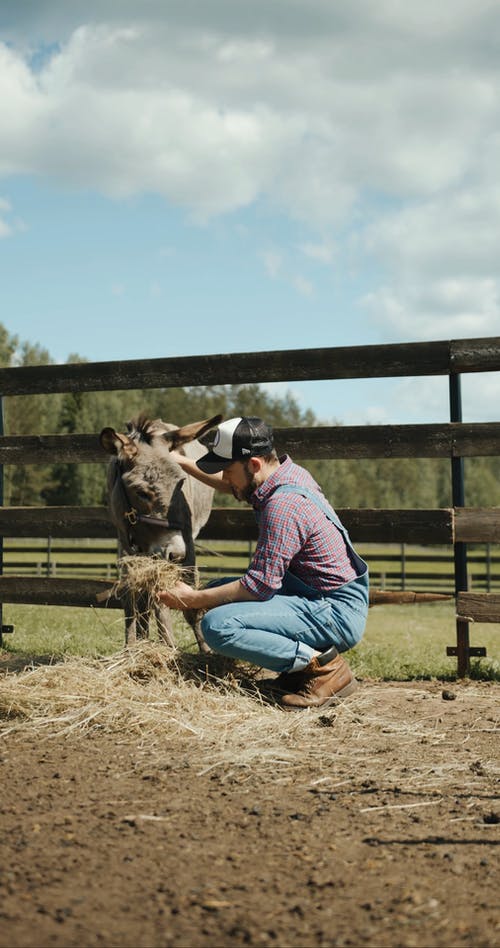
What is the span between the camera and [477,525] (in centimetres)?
680

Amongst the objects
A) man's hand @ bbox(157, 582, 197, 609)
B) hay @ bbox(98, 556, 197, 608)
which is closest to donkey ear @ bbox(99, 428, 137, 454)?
hay @ bbox(98, 556, 197, 608)

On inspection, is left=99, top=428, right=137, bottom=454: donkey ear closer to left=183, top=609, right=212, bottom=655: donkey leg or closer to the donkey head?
the donkey head

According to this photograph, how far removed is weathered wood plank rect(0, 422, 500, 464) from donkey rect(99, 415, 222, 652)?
0.83m

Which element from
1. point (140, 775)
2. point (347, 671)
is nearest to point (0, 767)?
point (140, 775)

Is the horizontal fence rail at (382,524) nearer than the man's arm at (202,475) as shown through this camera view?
No

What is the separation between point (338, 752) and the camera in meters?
4.43

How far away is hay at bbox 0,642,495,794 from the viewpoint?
4.12 meters

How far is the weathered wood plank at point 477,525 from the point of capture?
266 inches

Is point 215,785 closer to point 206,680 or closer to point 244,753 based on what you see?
point 244,753

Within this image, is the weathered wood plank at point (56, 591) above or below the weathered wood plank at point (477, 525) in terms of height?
below

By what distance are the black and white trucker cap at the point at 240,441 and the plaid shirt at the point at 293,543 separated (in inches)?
8.0

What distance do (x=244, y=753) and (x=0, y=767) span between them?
1.14 metres

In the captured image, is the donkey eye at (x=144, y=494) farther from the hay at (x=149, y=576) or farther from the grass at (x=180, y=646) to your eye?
the grass at (x=180, y=646)

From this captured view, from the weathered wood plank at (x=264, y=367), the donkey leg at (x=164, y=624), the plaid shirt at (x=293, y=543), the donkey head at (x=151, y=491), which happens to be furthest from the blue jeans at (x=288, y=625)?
the weathered wood plank at (x=264, y=367)
